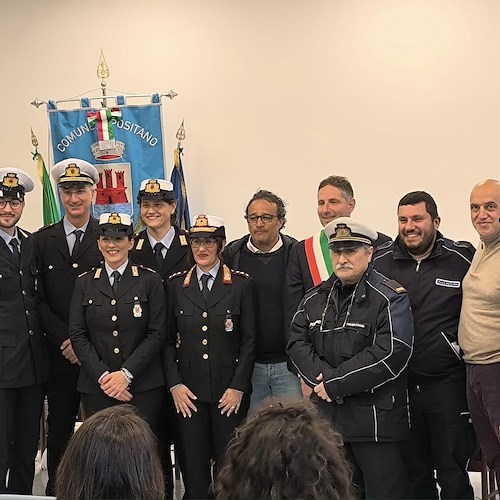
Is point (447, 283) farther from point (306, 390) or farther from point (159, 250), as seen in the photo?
point (159, 250)

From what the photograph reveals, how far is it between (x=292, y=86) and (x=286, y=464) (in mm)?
4101

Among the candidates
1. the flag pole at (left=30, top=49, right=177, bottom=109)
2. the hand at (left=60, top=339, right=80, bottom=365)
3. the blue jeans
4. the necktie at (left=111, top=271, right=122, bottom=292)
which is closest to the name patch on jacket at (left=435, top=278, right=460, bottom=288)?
the blue jeans

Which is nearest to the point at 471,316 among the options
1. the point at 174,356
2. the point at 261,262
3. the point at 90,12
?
the point at 261,262

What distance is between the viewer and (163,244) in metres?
3.63

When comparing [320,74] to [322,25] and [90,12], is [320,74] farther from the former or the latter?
[90,12]

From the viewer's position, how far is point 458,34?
4.94 m

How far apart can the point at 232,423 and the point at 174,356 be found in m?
0.41

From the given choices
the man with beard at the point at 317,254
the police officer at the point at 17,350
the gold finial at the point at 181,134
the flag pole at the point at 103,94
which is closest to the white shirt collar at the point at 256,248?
the man with beard at the point at 317,254

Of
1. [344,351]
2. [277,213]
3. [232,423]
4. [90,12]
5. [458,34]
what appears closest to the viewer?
[344,351]

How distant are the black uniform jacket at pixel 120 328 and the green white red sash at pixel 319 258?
0.73 meters

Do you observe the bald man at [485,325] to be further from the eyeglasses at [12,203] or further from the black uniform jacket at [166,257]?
the eyeglasses at [12,203]

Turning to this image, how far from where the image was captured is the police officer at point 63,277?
140 inches

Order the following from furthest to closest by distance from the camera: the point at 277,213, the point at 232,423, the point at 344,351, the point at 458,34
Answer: the point at 458,34
the point at 277,213
the point at 232,423
the point at 344,351

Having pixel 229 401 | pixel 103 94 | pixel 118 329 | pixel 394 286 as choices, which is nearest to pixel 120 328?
pixel 118 329
